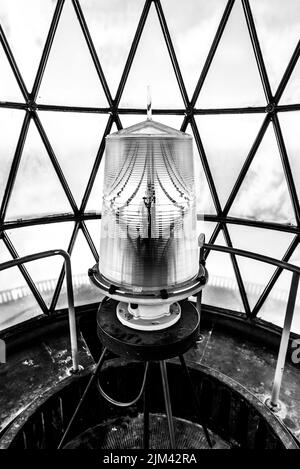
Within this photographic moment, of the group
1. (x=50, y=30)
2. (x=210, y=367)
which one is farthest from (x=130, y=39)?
(x=210, y=367)

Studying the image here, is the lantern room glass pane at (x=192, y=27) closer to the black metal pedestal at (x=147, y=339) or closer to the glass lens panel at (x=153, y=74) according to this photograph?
the glass lens panel at (x=153, y=74)

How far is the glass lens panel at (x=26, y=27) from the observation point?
577cm

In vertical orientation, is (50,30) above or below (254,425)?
above

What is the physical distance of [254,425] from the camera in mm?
5371

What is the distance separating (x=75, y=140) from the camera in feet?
23.6

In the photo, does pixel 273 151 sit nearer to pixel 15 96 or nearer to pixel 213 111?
pixel 213 111

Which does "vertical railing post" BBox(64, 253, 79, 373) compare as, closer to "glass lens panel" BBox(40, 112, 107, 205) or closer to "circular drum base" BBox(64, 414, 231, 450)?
"circular drum base" BBox(64, 414, 231, 450)

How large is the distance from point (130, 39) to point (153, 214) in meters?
5.69

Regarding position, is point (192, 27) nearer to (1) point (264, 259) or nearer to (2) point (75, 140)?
(2) point (75, 140)

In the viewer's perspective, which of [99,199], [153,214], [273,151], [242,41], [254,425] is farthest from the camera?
[99,199]

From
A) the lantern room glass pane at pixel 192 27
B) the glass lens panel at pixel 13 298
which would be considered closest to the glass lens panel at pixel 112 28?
the lantern room glass pane at pixel 192 27

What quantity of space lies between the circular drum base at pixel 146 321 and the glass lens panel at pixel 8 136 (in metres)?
4.82

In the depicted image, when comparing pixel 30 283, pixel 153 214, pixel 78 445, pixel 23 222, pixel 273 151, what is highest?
pixel 273 151

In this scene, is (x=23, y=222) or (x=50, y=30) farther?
(x=23, y=222)
